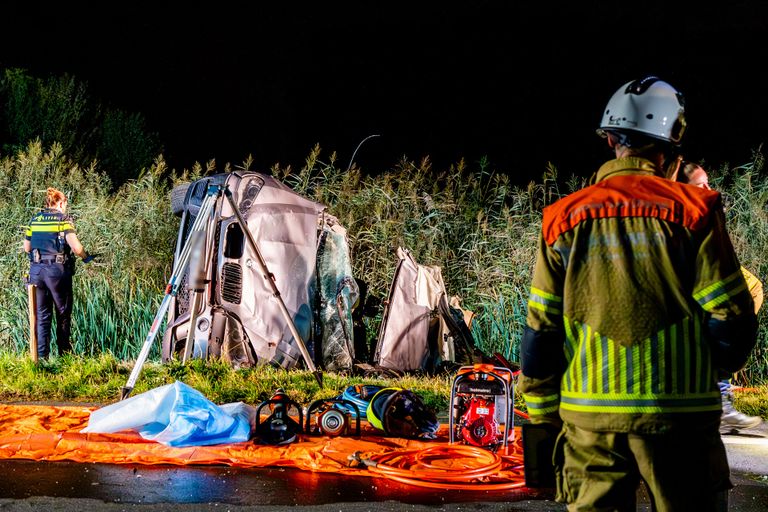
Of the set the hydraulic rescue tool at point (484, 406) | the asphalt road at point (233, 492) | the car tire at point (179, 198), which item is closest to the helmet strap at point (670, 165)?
the asphalt road at point (233, 492)

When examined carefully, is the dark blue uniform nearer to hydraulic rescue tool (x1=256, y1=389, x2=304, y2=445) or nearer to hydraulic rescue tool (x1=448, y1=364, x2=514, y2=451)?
hydraulic rescue tool (x1=256, y1=389, x2=304, y2=445)

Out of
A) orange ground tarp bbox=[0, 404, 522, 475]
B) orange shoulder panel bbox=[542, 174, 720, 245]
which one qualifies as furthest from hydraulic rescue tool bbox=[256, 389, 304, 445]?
orange shoulder panel bbox=[542, 174, 720, 245]

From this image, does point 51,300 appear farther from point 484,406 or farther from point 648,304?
point 648,304

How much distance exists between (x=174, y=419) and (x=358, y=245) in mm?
4978

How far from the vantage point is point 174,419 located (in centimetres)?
608

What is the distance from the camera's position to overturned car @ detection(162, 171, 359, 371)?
8836 millimetres

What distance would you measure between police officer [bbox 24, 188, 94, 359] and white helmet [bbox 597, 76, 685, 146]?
7.56 metres

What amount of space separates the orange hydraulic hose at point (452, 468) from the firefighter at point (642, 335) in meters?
2.62

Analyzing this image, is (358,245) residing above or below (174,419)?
above

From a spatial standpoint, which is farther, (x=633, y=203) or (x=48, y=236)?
(x=48, y=236)

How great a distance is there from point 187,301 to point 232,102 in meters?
18.2

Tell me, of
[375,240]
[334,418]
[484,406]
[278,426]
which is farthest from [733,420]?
[375,240]

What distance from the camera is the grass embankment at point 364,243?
9.92 metres

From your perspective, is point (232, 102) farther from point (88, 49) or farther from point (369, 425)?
point (369, 425)
